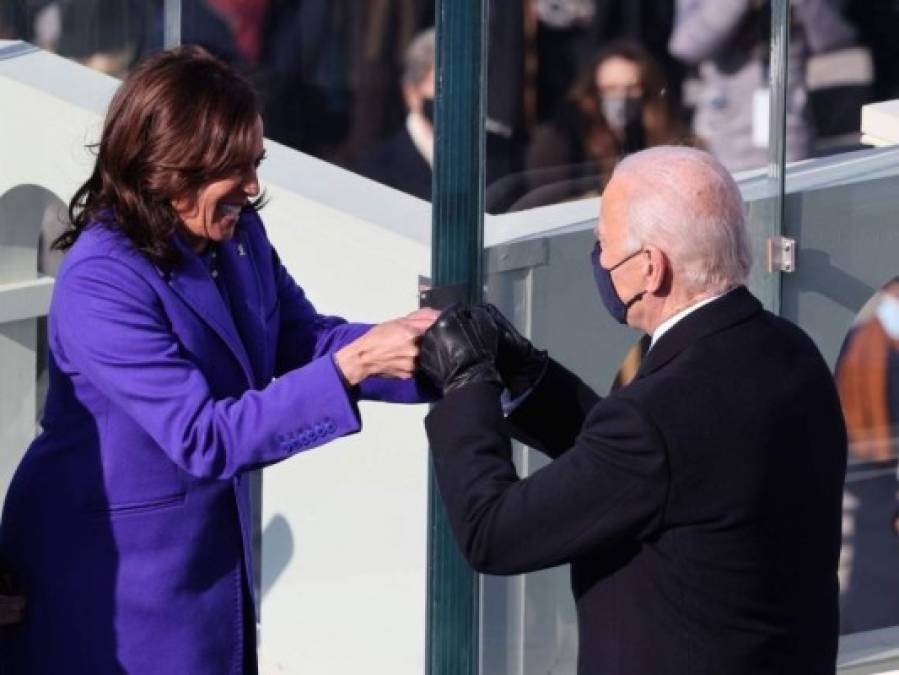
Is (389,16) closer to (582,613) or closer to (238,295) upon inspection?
(238,295)

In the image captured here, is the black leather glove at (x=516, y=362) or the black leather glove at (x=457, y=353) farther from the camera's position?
the black leather glove at (x=516, y=362)

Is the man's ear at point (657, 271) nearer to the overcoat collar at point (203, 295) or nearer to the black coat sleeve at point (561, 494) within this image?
the black coat sleeve at point (561, 494)

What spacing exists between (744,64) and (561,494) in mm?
1735

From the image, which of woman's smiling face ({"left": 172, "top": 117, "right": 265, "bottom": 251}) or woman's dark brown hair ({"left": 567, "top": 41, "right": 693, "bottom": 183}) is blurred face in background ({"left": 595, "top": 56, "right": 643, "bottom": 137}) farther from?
woman's smiling face ({"left": 172, "top": 117, "right": 265, "bottom": 251})

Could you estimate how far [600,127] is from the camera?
3.71 meters

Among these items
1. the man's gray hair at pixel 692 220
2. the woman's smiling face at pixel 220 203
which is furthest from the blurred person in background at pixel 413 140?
the man's gray hair at pixel 692 220

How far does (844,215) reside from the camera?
13.5ft

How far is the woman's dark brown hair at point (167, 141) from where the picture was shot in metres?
2.67

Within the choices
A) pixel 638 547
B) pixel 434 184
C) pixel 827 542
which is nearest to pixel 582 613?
pixel 638 547

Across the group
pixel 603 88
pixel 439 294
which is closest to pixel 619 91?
pixel 603 88

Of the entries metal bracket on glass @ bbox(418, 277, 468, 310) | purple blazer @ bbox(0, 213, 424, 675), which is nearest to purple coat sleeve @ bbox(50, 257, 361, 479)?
purple blazer @ bbox(0, 213, 424, 675)

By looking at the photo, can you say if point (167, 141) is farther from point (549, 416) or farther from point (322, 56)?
point (322, 56)

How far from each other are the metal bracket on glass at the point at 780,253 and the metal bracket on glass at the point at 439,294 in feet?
2.58

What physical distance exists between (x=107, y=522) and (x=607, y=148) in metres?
1.39
